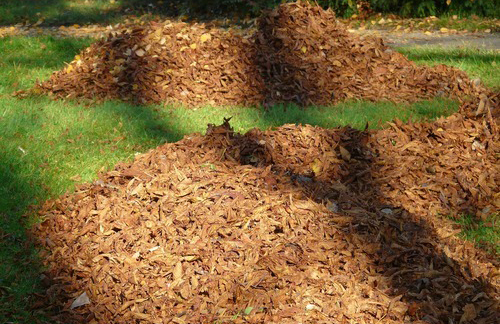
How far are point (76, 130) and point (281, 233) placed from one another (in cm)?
345

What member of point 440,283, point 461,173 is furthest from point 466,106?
point 440,283

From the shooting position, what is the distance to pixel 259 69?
8.30 meters

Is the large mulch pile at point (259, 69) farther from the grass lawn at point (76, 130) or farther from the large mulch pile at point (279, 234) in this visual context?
the large mulch pile at point (279, 234)

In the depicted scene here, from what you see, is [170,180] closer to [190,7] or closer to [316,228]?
[316,228]

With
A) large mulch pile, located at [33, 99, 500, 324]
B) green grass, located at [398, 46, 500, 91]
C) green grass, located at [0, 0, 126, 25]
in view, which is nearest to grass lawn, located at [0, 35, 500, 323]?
green grass, located at [398, 46, 500, 91]

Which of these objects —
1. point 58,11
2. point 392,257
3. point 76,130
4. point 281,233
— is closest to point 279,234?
point 281,233

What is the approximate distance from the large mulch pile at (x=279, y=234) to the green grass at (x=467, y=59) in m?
3.14

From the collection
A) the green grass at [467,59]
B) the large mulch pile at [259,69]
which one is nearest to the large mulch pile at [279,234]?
the large mulch pile at [259,69]

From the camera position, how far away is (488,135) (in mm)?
5926

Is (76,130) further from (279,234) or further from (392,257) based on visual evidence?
(392,257)

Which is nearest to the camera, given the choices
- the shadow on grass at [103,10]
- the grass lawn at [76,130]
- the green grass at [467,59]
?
the grass lawn at [76,130]

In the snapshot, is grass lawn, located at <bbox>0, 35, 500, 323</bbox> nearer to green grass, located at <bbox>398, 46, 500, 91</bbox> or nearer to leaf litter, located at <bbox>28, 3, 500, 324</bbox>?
green grass, located at <bbox>398, 46, 500, 91</bbox>

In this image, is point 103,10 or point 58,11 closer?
point 58,11

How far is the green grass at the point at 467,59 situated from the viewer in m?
8.76
